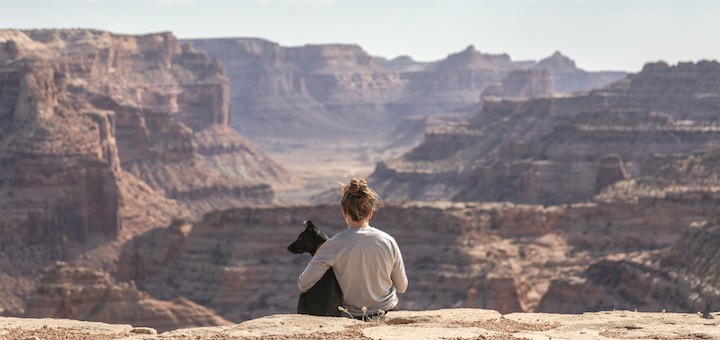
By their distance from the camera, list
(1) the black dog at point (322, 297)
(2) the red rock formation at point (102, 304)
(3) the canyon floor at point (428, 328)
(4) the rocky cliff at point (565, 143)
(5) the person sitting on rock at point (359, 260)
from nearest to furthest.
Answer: (3) the canyon floor at point (428, 328) < (5) the person sitting on rock at point (359, 260) < (1) the black dog at point (322, 297) < (2) the red rock formation at point (102, 304) < (4) the rocky cliff at point (565, 143)

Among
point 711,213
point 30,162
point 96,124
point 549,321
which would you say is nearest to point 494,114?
point 96,124

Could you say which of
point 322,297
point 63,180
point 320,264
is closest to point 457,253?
point 63,180

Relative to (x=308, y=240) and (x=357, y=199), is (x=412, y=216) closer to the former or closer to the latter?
(x=308, y=240)

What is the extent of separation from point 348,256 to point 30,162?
9941cm

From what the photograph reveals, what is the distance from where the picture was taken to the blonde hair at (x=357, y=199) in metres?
20.4

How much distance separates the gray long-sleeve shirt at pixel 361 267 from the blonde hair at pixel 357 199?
0.29 metres

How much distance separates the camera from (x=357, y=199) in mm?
20578

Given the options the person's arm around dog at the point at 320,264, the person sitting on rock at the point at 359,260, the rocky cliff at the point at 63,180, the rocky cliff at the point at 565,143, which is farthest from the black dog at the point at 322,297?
the rocky cliff at the point at 565,143

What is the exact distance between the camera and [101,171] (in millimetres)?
120250

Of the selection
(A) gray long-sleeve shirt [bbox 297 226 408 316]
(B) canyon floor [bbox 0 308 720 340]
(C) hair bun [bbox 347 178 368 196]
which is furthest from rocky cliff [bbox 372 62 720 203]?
(C) hair bun [bbox 347 178 368 196]

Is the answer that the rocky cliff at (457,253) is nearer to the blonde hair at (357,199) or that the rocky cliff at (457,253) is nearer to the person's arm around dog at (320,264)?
the person's arm around dog at (320,264)

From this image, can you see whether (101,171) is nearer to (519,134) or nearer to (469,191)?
(469,191)

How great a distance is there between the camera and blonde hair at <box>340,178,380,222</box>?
67.1ft

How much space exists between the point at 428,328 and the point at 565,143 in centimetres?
12472
